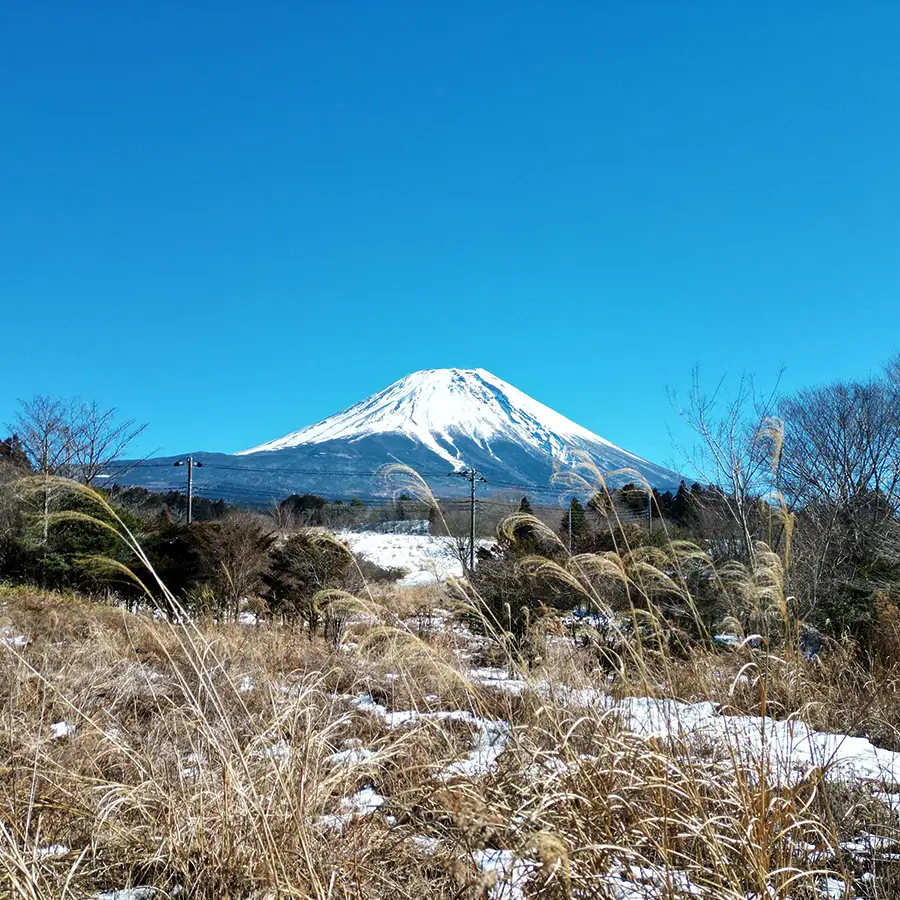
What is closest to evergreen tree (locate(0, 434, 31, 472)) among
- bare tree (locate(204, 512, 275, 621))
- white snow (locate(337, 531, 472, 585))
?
bare tree (locate(204, 512, 275, 621))

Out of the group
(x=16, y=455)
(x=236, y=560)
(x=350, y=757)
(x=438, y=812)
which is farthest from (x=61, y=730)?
(x=16, y=455)

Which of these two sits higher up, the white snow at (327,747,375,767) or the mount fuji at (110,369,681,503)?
the mount fuji at (110,369,681,503)

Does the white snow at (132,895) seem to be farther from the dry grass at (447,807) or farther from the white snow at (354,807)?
the white snow at (354,807)

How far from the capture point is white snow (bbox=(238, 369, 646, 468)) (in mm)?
149000

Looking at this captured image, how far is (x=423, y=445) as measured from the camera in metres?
144

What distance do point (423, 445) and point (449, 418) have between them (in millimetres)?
25556

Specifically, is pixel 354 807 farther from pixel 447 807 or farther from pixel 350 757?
pixel 447 807

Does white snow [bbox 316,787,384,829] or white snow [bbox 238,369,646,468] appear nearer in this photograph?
white snow [bbox 316,787,384,829]

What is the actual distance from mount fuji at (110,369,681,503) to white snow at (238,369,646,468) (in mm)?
253

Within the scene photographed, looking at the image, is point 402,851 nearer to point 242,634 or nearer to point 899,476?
point 242,634

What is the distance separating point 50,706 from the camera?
4684mm

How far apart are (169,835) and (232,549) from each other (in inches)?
431

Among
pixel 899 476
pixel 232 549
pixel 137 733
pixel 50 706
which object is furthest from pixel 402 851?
pixel 899 476

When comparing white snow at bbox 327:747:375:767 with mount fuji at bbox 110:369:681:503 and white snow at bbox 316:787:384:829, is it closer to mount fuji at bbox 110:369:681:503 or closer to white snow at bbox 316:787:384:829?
white snow at bbox 316:787:384:829
